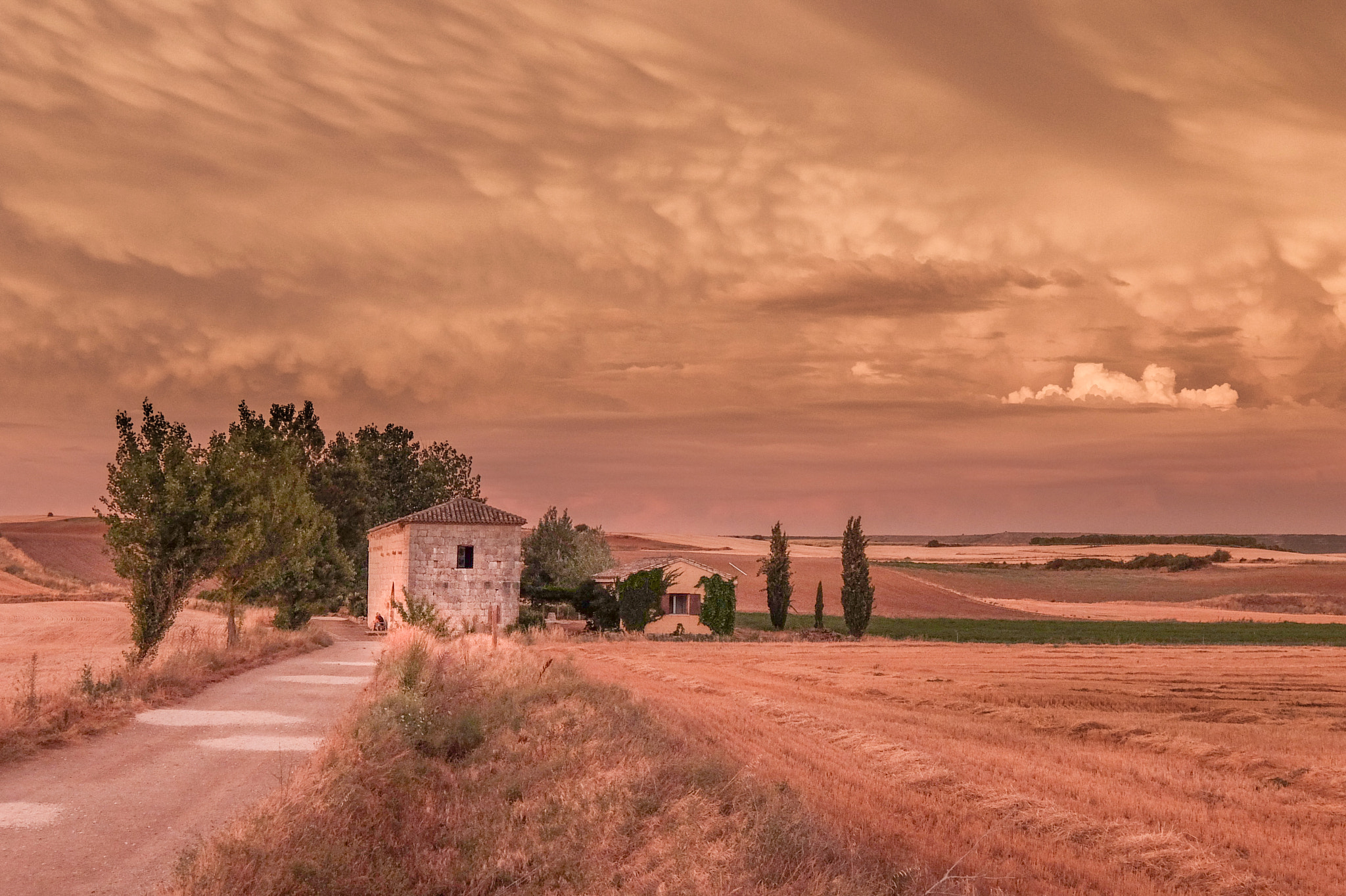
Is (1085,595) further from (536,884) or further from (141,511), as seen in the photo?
(536,884)

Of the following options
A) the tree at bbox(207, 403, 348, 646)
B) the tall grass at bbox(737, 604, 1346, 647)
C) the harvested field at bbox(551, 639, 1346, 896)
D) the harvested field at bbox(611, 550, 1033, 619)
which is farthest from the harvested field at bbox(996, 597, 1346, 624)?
the tree at bbox(207, 403, 348, 646)

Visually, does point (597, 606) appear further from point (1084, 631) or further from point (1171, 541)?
point (1171, 541)

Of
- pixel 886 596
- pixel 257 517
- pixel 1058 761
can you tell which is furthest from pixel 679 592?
pixel 1058 761

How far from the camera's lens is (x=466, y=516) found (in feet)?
155

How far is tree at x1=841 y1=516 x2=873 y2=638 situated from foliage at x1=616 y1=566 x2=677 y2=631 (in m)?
9.39

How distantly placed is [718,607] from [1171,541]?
142 metres

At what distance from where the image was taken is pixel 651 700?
72.8 feet

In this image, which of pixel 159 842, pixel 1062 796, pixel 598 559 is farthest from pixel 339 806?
pixel 598 559

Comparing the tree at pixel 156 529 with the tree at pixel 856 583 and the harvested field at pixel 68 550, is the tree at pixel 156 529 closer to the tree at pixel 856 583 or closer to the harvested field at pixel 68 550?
the tree at pixel 856 583

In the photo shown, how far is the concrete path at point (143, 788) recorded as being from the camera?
8.50m

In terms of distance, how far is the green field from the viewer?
55594 mm

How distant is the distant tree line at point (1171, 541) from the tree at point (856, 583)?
124 meters

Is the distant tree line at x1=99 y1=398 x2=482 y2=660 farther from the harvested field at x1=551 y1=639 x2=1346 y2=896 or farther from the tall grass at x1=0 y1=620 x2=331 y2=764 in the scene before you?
the harvested field at x1=551 y1=639 x2=1346 y2=896

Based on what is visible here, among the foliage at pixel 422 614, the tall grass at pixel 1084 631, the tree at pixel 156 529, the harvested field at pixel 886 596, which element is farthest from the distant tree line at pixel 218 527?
the harvested field at pixel 886 596
